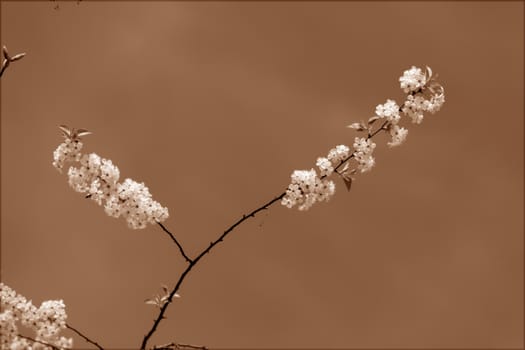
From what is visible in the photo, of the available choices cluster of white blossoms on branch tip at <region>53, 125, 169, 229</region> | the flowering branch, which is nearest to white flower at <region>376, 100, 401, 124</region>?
cluster of white blossoms on branch tip at <region>53, 125, 169, 229</region>

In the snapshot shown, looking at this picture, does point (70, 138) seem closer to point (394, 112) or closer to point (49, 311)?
point (49, 311)

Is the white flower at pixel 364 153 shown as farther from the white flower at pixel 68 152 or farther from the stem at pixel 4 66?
the stem at pixel 4 66

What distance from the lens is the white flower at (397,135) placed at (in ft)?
25.9

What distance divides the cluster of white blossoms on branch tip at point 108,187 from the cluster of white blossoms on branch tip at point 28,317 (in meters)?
1.54

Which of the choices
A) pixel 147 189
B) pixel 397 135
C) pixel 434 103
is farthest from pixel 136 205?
pixel 434 103

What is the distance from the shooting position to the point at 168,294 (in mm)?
7816

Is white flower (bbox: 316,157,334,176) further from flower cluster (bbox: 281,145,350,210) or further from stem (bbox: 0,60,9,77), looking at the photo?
stem (bbox: 0,60,9,77)

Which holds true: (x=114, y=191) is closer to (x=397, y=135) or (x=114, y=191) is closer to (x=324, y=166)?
(x=324, y=166)

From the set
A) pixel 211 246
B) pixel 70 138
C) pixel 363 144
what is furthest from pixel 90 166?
pixel 363 144

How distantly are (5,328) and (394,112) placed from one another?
5.66 metres

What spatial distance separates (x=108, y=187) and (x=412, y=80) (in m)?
3.97

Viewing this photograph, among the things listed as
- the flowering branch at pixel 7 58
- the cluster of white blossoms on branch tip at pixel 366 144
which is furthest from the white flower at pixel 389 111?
the flowering branch at pixel 7 58

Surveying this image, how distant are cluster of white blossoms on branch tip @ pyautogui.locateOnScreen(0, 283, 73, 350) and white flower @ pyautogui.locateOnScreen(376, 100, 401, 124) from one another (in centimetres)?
467

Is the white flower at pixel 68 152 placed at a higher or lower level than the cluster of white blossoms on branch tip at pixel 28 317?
higher
